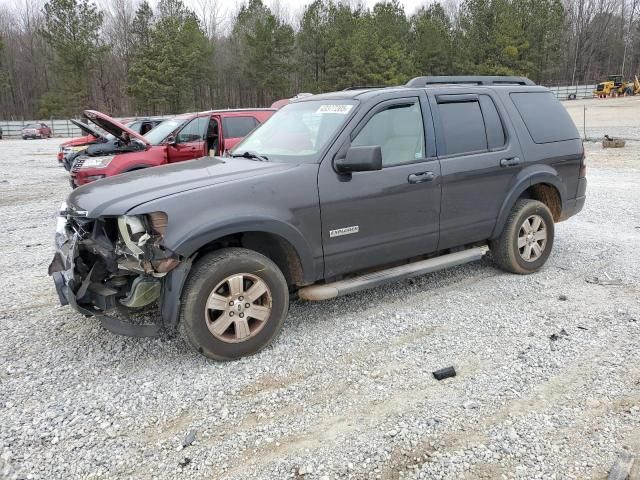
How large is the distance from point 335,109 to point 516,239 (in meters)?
2.29

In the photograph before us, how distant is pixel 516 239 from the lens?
17.0 ft

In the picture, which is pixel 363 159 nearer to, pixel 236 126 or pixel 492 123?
pixel 492 123

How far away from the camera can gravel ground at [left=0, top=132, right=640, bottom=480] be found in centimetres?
271

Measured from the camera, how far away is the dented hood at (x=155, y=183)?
3480 millimetres

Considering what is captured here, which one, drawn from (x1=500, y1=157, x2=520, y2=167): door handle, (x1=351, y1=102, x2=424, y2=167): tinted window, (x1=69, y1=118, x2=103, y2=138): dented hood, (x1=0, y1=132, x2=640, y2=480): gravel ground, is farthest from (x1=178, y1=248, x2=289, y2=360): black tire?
(x1=69, y1=118, x2=103, y2=138): dented hood

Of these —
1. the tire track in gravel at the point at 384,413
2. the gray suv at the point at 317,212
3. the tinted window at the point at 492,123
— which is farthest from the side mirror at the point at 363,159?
the tinted window at the point at 492,123

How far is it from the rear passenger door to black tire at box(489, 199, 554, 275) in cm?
26

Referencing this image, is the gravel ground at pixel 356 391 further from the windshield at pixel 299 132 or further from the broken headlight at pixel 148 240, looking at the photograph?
the windshield at pixel 299 132

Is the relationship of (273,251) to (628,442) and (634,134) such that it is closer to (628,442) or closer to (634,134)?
(628,442)

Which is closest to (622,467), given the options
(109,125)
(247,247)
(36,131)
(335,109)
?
(247,247)

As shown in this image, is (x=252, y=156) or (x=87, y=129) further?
(x=87, y=129)

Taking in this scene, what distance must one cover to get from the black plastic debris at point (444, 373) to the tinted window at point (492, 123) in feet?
7.85

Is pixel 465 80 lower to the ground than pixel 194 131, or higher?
higher

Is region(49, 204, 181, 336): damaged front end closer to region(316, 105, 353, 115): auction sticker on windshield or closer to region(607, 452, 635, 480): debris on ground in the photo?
region(316, 105, 353, 115): auction sticker on windshield
